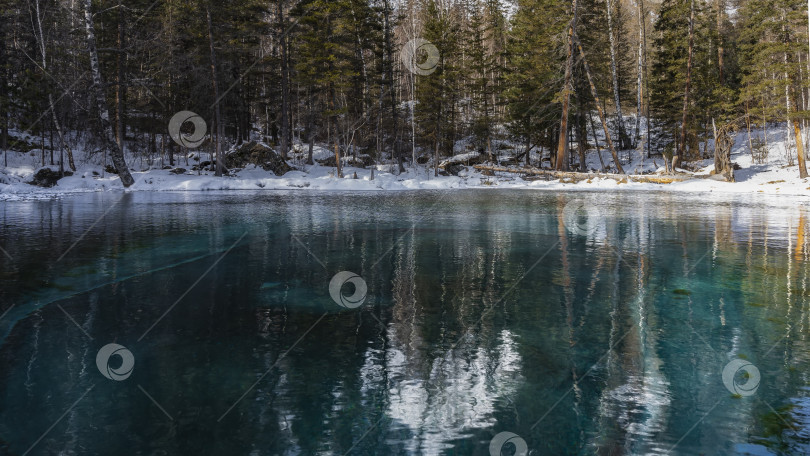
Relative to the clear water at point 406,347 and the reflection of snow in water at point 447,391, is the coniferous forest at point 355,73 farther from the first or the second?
the reflection of snow in water at point 447,391

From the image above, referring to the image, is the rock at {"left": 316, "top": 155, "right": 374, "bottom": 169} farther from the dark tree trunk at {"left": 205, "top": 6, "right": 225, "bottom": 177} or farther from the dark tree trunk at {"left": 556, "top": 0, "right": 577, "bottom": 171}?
the dark tree trunk at {"left": 556, "top": 0, "right": 577, "bottom": 171}

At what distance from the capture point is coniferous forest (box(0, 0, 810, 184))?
32938 millimetres

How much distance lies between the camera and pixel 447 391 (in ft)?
12.8

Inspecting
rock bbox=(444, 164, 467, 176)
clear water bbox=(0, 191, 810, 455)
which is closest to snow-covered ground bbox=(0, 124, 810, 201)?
rock bbox=(444, 164, 467, 176)

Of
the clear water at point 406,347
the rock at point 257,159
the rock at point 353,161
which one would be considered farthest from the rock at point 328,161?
the clear water at point 406,347

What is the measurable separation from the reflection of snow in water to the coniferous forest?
1053 inches

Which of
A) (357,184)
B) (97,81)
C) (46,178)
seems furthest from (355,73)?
(46,178)

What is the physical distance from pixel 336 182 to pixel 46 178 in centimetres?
1610

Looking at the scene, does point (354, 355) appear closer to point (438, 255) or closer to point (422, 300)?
point (422, 300)

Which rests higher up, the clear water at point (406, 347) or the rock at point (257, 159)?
the rock at point (257, 159)

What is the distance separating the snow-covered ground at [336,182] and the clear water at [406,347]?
19431 millimetres

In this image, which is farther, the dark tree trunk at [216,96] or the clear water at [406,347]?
the dark tree trunk at [216,96]

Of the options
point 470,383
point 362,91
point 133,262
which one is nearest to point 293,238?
point 133,262

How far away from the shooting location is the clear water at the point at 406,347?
11.0 ft
